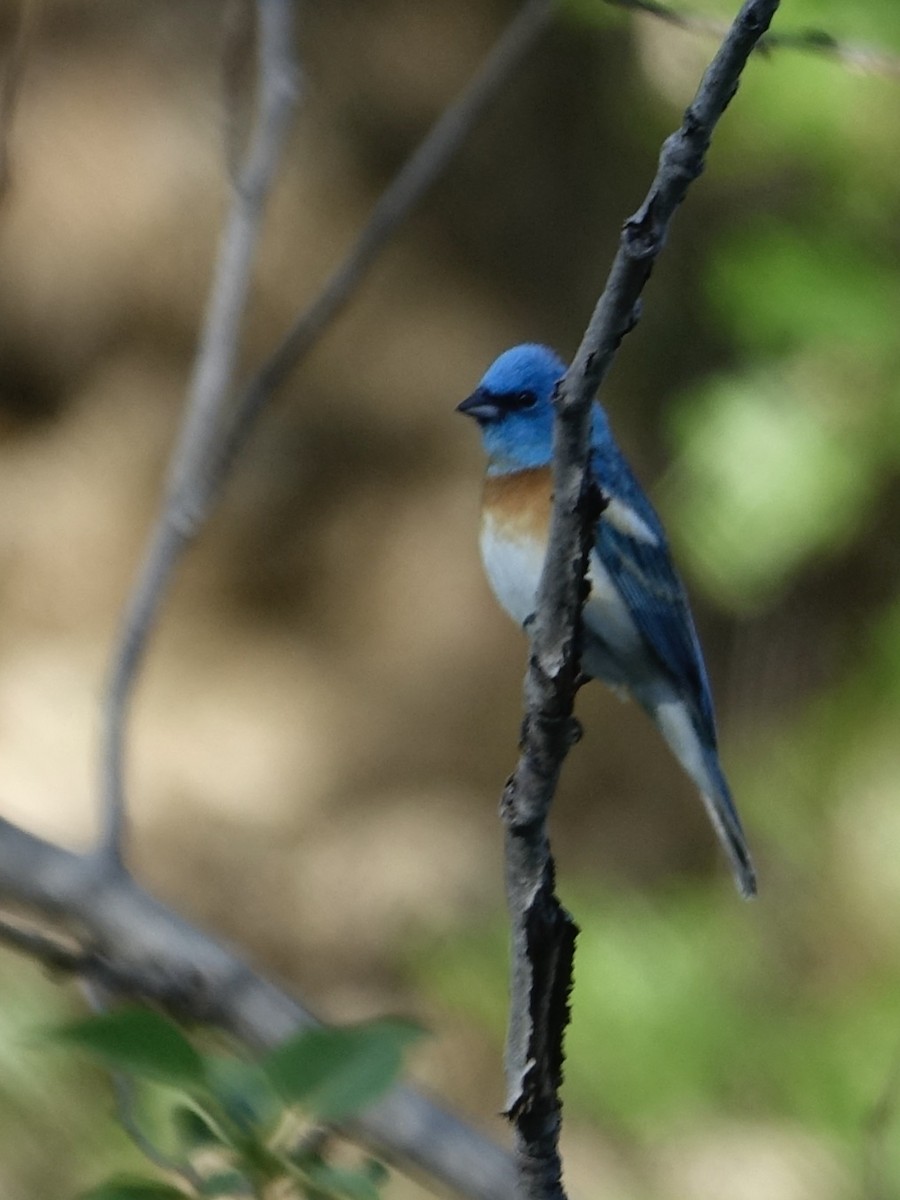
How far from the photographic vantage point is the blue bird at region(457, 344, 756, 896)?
1.94m

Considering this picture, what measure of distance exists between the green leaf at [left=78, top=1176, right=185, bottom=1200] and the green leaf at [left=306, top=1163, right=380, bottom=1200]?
8 centimetres

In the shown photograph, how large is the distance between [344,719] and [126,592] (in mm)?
687

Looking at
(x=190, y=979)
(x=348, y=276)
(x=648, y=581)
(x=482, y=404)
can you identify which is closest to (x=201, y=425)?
(x=348, y=276)

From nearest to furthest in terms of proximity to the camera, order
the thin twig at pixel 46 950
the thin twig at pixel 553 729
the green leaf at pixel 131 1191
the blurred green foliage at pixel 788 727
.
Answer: the green leaf at pixel 131 1191 < the thin twig at pixel 553 729 < the thin twig at pixel 46 950 < the blurred green foliage at pixel 788 727

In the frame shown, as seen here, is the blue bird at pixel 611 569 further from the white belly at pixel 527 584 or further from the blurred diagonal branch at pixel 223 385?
the blurred diagonal branch at pixel 223 385

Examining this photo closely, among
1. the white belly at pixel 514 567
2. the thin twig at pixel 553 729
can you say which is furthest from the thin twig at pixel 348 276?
the thin twig at pixel 553 729

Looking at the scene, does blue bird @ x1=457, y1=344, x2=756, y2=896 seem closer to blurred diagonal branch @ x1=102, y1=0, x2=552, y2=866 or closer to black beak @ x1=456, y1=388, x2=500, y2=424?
black beak @ x1=456, y1=388, x2=500, y2=424

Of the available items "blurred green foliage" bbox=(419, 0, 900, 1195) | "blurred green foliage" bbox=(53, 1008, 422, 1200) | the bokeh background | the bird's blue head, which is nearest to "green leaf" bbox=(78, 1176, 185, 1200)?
"blurred green foliage" bbox=(53, 1008, 422, 1200)

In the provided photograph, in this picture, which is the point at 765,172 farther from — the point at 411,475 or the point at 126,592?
the point at 126,592

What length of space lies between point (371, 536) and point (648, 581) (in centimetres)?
234

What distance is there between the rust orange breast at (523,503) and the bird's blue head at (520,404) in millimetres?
21

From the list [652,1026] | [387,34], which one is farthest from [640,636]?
[387,34]

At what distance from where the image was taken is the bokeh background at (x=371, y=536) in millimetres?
3771

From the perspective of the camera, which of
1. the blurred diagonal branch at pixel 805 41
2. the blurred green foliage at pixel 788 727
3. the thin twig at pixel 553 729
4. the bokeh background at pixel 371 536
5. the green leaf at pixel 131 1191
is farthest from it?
the bokeh background at pixel 371 536
